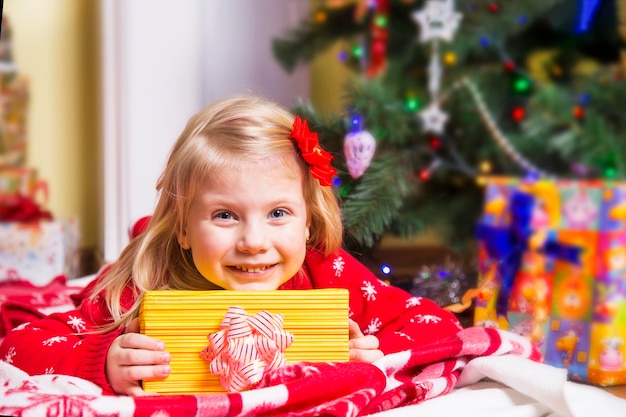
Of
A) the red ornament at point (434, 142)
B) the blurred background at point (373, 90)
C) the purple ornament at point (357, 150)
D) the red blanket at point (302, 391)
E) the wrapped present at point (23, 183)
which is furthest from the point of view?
the wrapped present at point (23, 183)

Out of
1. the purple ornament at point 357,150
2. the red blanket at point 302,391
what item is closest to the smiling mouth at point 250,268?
the red blanket at point 302,391

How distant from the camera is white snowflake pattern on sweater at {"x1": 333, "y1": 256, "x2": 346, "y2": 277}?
3.66ft

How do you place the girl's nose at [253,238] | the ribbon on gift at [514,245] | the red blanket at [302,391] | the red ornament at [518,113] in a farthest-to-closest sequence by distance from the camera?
the red ornament at [518,113], the ribbon on gift at [514,245], the girl's nose at [253,238], the red blanket at [302,391]

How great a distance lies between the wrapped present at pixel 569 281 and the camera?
117 cm

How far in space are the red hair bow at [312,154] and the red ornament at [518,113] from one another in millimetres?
1272

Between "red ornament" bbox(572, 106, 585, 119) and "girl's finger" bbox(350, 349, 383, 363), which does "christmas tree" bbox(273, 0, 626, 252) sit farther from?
"girl's finger" bbox(350, 349, 383, 363)

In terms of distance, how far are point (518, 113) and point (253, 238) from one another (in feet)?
4.56

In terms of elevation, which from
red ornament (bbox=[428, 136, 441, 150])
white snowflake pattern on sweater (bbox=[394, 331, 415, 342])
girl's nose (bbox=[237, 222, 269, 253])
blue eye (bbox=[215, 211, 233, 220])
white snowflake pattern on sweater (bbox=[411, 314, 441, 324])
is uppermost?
blue eye (bbox=[215, 211, 233, 220])

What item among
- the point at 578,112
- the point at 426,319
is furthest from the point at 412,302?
the point at 578,112

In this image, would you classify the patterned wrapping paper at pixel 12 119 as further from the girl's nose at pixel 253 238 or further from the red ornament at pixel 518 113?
the girl's nose at pixel 253 238

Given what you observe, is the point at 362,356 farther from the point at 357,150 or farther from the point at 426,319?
the point at 357,150

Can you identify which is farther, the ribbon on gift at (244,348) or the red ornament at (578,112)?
the red ornament at (578,112)

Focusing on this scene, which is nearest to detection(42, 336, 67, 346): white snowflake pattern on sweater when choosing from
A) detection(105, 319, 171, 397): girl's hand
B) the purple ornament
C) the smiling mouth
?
detection(105, 319, 171, 397): girl's hand

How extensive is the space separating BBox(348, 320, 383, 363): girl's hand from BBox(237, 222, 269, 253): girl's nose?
17 cm
